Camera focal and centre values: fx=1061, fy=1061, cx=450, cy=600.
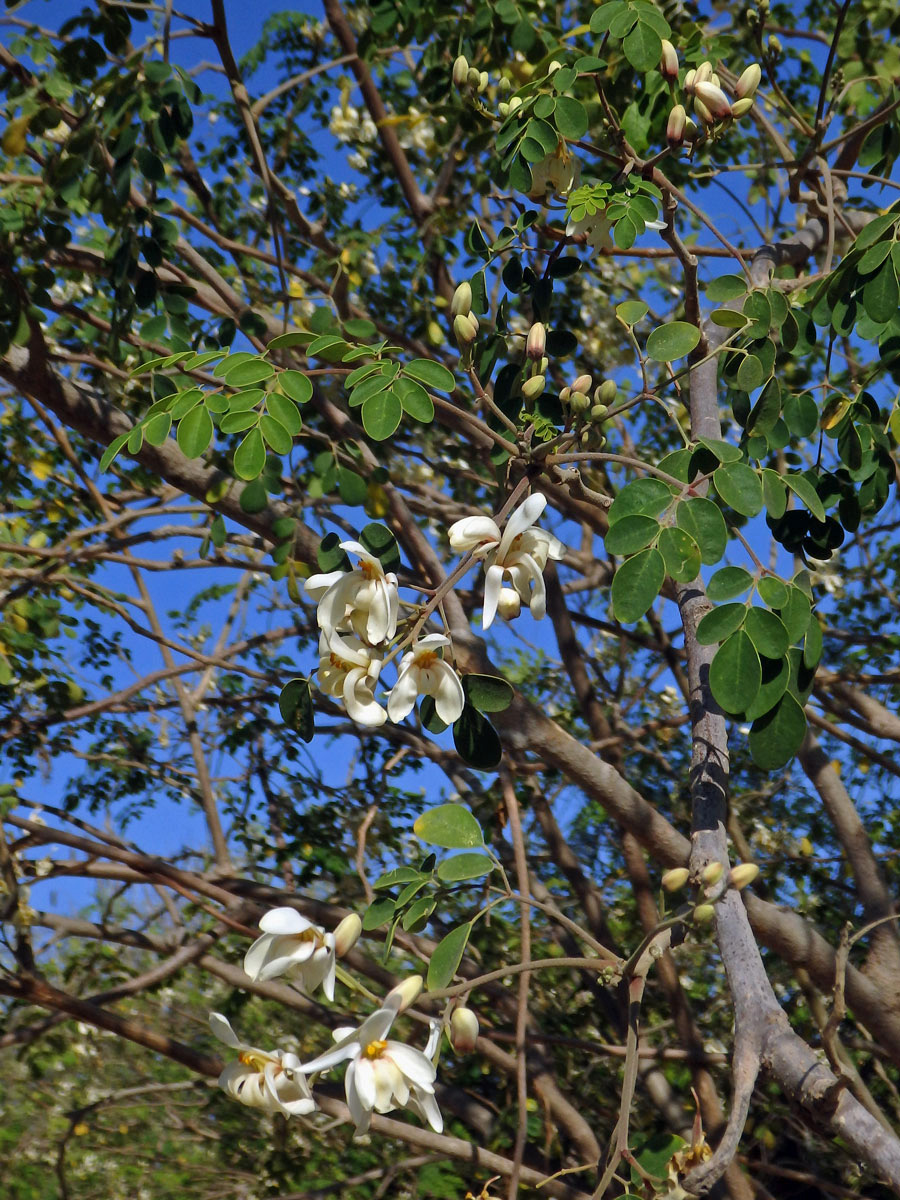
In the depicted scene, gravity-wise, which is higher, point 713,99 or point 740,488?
point 713,99

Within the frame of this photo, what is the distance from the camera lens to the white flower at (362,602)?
3.54 ft

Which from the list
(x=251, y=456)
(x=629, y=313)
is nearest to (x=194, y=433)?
(x=251, y=456)

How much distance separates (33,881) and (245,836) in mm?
706

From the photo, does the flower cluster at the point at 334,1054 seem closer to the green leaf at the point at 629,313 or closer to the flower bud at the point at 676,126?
A: the green leaf at the point at 629,313

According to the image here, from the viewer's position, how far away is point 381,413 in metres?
1.24

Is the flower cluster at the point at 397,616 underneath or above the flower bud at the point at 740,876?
above

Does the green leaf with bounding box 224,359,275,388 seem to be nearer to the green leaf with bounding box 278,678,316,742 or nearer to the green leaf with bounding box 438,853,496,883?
the green leaf with bounding box 278,678,316,742

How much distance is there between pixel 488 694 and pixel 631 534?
10.1 inches

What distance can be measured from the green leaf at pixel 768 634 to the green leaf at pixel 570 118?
34.7 inches

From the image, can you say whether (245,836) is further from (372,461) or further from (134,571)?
(372,461)

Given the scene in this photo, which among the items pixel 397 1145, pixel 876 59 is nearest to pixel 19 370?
pixel 876 59

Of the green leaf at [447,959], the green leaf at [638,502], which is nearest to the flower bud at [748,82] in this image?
the green leaf at [638,502]

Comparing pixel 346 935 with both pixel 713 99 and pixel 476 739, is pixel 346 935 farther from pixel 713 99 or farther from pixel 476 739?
pixel 713 99

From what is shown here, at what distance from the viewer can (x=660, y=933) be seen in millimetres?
1070
